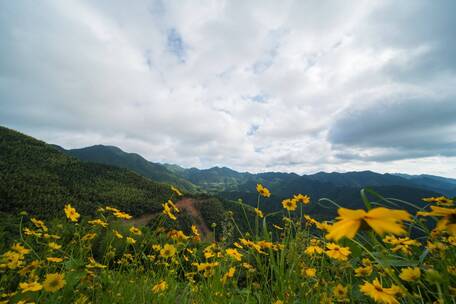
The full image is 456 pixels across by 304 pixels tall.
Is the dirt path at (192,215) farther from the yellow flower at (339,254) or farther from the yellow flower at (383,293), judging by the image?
the yellow flower at (383,293)

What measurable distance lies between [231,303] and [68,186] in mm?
57182

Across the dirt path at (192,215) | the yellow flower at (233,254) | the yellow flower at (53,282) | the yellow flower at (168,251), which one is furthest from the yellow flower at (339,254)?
the dirt path at (192,215)

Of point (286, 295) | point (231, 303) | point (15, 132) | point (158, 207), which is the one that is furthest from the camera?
point (15, 132)

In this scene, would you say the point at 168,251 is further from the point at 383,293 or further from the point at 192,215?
the point at 192,215

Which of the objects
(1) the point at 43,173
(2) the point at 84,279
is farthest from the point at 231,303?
(1) the point at 43,173

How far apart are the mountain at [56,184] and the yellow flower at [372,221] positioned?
116 ft

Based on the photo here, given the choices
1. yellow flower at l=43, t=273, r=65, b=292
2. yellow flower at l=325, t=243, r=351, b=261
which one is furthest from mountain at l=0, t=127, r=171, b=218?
yellow flower at l=325, t=243, r=351, b=261

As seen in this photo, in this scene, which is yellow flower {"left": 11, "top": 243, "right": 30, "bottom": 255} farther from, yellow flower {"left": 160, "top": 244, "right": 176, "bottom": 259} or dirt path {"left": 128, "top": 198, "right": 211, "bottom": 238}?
dirt path {"left": 128, "top": 198, "right": 211, "bottom": 238}

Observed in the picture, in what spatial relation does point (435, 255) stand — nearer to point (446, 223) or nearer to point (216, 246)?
point (446, 223)

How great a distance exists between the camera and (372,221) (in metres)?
0.58

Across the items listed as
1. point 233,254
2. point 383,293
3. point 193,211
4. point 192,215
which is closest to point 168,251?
point 233,254

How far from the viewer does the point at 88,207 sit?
3941 centimetres

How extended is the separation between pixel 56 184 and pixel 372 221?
5717 cm

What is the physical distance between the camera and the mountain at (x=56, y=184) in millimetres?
31125
